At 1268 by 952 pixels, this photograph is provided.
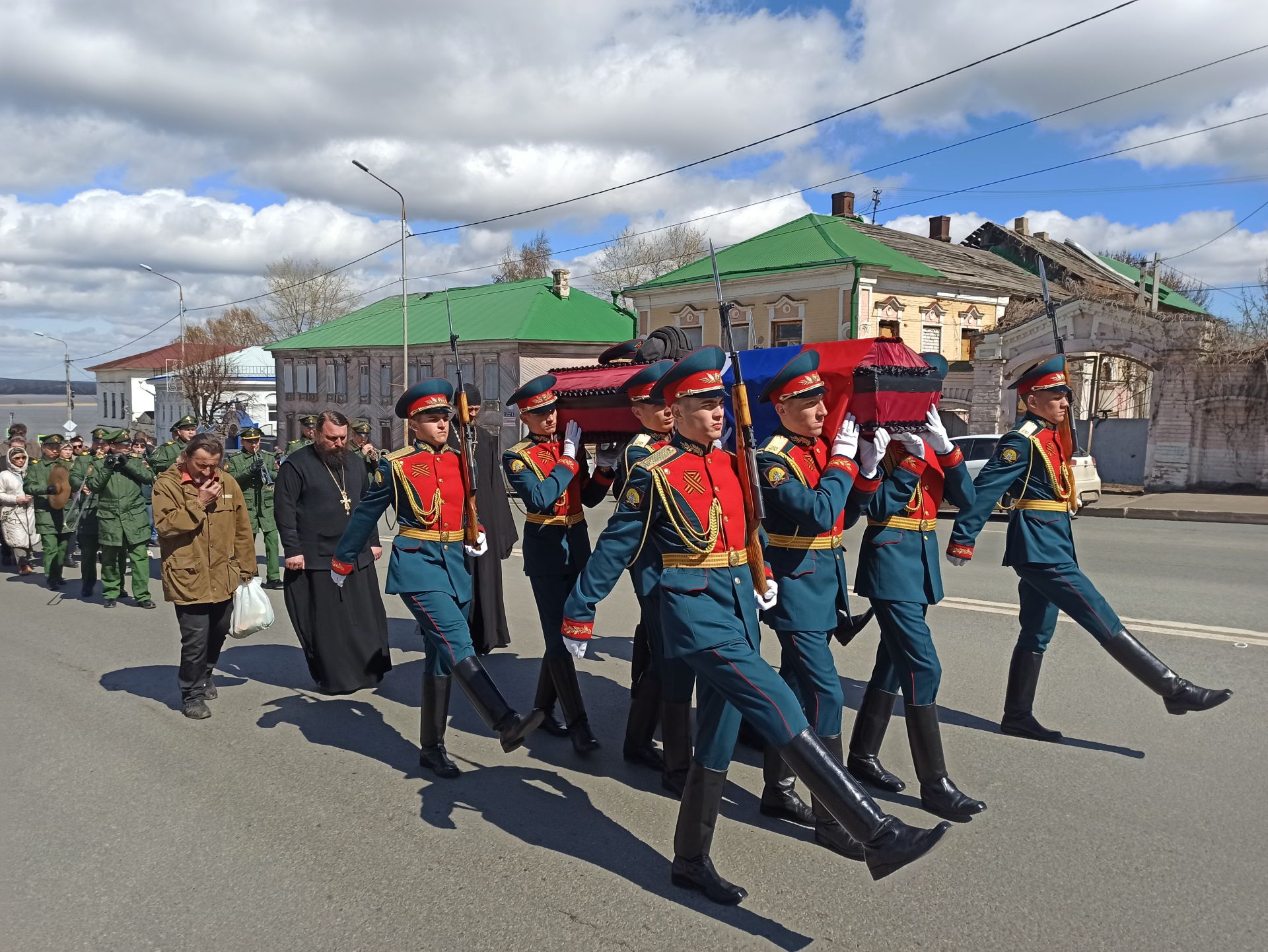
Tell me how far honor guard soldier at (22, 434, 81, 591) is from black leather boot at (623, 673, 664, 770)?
846 cm

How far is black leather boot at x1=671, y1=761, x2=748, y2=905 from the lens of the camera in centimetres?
358

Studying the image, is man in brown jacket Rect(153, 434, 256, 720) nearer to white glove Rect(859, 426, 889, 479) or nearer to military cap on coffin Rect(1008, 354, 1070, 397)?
white glove Rect(859, 426, 889, 479)

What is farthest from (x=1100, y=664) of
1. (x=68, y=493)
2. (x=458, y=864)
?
(x=68, y=493)

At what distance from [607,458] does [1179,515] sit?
14.4 meters

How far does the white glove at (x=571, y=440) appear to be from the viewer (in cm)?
529

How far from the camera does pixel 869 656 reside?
6.82m

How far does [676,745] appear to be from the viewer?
4.42m

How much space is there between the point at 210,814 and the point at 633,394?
113 inches

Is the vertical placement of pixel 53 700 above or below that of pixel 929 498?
below

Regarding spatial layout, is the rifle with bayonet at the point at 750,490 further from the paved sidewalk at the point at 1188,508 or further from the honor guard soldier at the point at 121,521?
the paved sidewalk at the point at 1188,508

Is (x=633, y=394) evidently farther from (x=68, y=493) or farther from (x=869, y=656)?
(x=68, y=493)

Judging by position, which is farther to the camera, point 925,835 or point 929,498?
point 929,498

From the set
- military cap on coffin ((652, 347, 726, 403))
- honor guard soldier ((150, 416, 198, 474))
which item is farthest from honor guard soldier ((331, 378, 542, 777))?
honor guard soldier ((150, 416, 198, 474))

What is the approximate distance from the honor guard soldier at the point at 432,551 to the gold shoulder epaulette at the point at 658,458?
153cm
